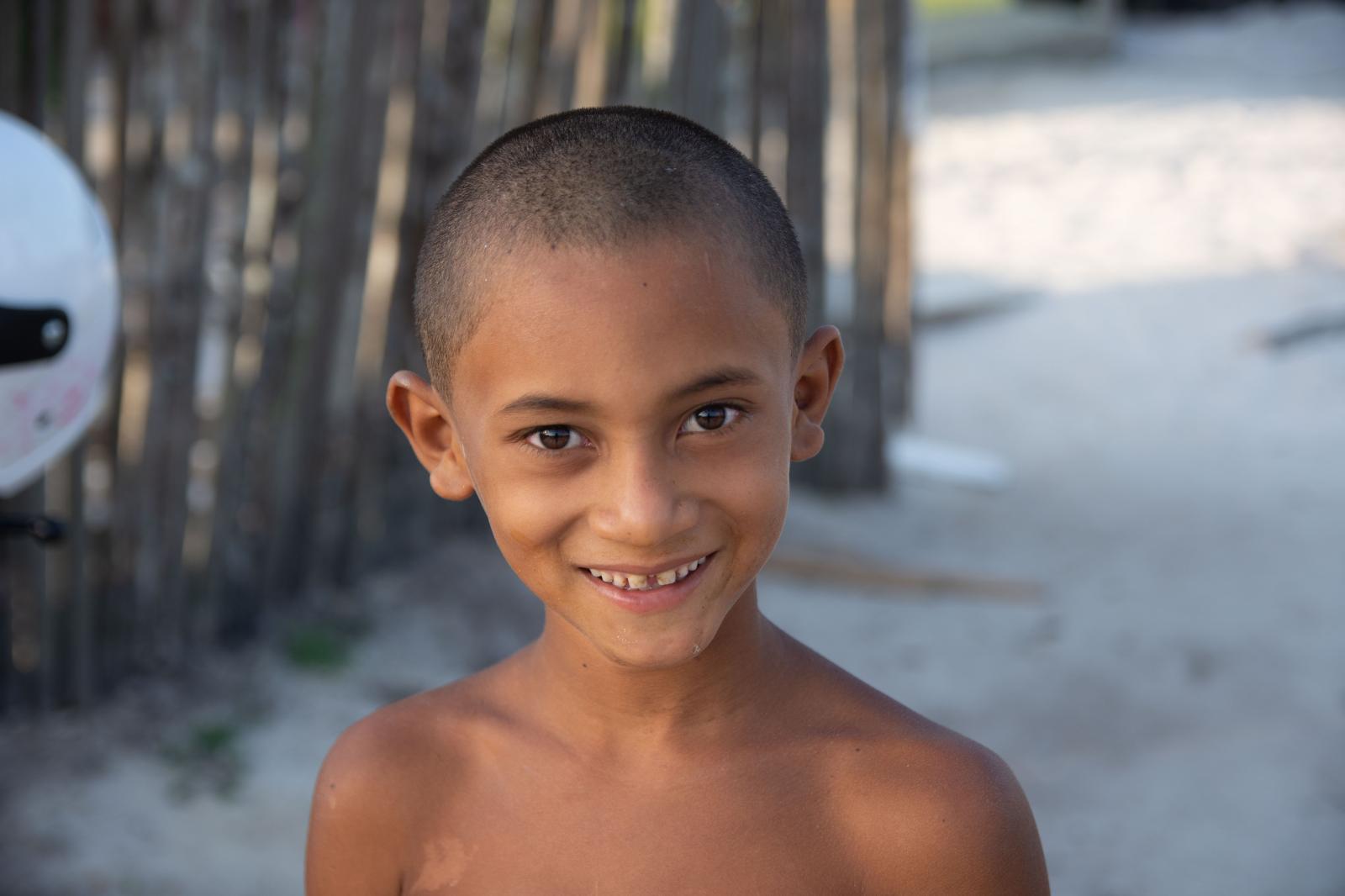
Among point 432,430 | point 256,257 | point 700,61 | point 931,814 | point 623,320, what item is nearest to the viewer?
point 623,320

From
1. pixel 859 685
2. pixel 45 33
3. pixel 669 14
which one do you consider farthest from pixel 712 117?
pixel 859 685

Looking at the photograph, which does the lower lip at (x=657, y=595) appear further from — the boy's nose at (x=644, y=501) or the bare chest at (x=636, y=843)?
the bare chest at (x=636, y=843)

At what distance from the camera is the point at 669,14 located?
4.63 metres

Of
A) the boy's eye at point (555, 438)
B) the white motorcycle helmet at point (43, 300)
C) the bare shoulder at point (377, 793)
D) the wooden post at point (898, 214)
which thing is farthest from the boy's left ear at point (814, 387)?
the wooden post at point (898, 214)

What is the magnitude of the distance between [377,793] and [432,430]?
15.2 inches

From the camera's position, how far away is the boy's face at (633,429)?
1.23m

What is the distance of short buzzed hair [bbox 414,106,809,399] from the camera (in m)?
1.27

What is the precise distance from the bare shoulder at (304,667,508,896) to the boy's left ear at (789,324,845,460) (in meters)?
0.47

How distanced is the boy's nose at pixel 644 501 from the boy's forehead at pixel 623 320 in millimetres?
57

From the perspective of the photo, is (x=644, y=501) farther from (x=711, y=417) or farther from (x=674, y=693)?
(x=674, y=693)

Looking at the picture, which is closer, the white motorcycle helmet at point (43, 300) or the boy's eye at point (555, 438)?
the boy's eye at point (555, 438)

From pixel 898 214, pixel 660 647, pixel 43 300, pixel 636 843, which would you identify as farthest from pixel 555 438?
pixel 898 214

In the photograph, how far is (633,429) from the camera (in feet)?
4.03

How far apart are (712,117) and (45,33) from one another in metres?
2.30
